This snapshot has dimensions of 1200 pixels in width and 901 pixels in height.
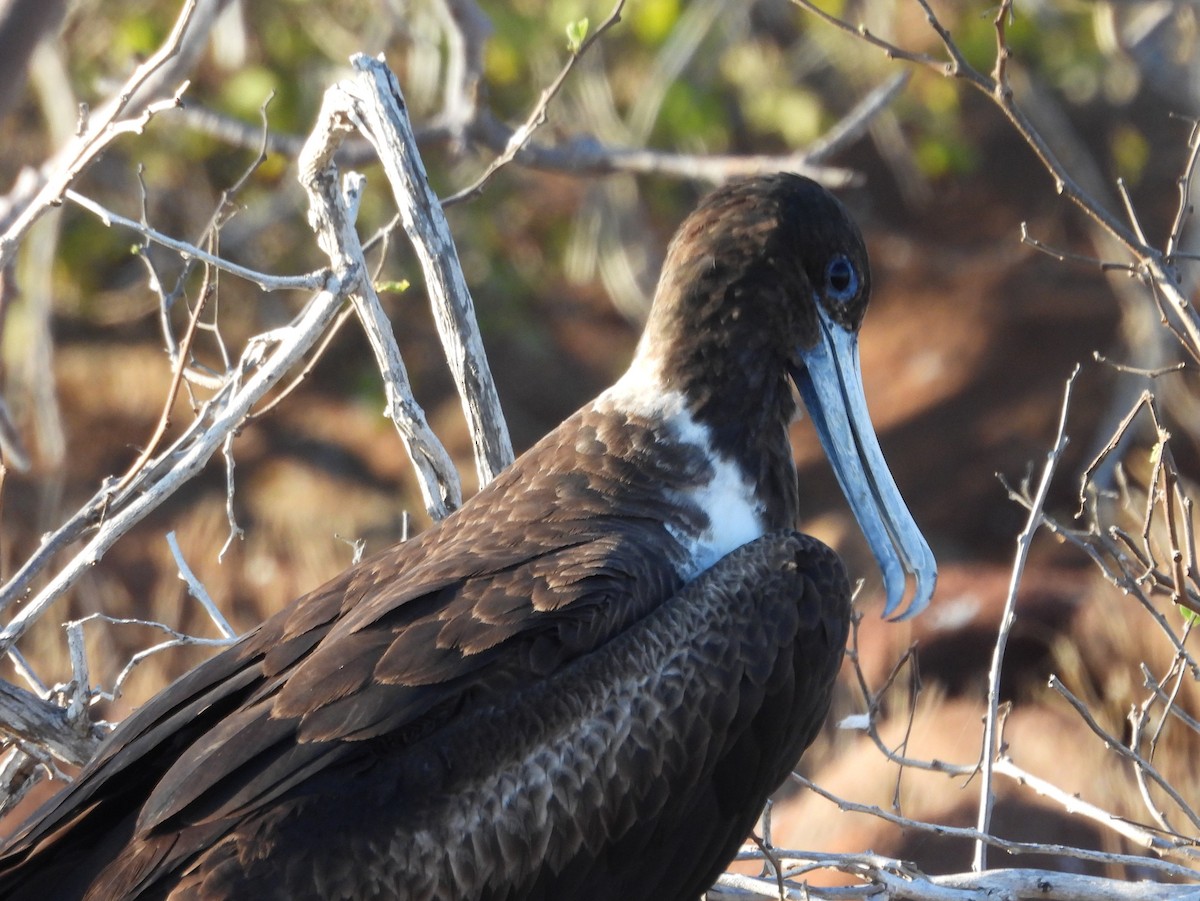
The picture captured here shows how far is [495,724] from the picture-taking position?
279 centimetres

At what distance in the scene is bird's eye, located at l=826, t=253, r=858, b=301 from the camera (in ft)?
11.3

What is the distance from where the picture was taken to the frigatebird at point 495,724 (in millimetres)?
2701

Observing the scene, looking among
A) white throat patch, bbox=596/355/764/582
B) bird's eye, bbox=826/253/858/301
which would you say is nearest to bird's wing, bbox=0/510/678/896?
white throat patch, bbox=596/355/764/582

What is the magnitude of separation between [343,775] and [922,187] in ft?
29.5

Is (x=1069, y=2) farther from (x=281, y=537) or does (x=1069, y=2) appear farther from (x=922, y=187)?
(x=281, y=537)

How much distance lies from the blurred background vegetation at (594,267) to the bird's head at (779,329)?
12.2ft

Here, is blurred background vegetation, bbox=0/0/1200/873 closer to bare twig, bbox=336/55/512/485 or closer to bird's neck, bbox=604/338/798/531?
bare twig, bbox=336/55/512/485

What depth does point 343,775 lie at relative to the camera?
9.00 feet

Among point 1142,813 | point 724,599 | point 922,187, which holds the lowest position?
point 1142,813

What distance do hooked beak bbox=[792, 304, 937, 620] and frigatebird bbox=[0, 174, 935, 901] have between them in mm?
209

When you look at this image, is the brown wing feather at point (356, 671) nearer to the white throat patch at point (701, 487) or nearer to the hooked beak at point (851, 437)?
the white throat patch at point (701, 487)

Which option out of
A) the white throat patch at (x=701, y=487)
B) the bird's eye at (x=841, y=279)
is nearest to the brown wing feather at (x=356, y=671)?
the white throat patch at (x=701, y=487)

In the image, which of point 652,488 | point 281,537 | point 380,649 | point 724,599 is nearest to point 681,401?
point 652,488

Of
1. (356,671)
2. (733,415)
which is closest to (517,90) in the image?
(733,415)
